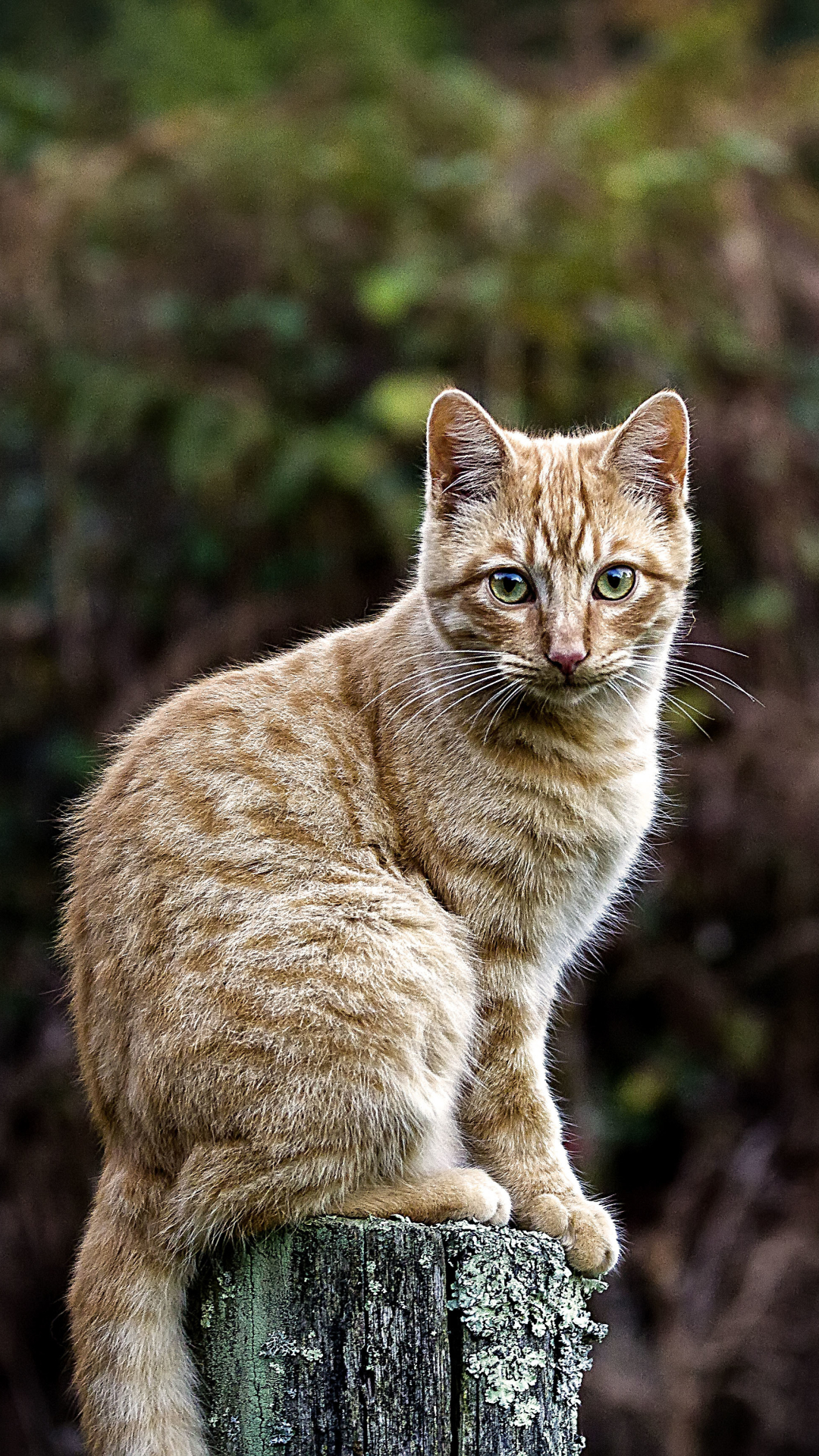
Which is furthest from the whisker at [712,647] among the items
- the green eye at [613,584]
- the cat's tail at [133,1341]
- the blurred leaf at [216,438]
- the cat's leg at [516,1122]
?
the blurred leaf at [216,438]

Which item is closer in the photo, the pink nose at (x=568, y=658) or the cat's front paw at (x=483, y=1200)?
the cat's front paw at (x=483, y=1200)

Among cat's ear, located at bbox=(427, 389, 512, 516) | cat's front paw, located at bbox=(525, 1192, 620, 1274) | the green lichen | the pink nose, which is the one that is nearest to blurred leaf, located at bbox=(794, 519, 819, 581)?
cat's ear, located at bbox=(427, 389, 512, 516)

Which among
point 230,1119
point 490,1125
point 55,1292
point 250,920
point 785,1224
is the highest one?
point 250,920

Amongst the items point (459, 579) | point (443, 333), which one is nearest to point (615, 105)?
point (443, 333)

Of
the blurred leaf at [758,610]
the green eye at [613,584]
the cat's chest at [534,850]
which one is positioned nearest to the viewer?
the cat's chest at [534,850]

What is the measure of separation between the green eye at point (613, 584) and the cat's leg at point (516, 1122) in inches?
39.1

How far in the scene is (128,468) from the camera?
7676 mm

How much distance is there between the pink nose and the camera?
3.40 m

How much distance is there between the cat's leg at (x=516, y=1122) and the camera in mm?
3416

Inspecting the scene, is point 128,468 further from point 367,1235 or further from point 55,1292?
point 367,1235

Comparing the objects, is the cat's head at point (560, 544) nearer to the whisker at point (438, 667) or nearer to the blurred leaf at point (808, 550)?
the whisker at point (438, 667)

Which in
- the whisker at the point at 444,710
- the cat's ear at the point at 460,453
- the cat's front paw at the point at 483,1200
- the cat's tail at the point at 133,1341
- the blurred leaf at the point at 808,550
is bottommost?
the cat's tail at the point at 133,1341

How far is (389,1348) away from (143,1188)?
65 centimetres

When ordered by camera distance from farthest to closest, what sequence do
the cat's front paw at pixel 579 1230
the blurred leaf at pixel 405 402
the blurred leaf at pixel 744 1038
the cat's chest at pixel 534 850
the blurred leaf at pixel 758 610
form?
1. the blurred leaf at pixel 758 610
2. the blurred leaf at pixel 744 1038
3. the blurred leaf at pixel 405 402
4. the cat's chest at pixel 534 850
5. the cat's front paw at pixel 579 1230
